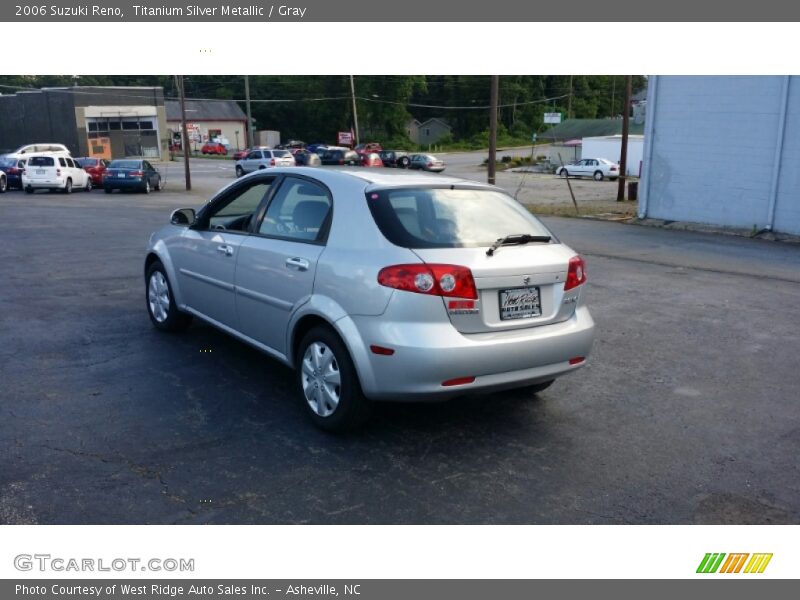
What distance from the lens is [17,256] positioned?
1238 centimetres

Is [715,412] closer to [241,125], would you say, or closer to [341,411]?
[341,411]

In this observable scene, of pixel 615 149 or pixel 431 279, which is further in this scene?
pixel 615 149

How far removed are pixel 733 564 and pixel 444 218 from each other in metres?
2.57

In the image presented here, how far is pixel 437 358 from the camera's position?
425 centimetres

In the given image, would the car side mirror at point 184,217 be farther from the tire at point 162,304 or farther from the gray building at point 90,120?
the gray building at point 90,120

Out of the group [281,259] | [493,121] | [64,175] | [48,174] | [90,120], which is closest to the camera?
[281,259]

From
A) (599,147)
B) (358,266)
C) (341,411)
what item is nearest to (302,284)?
(358,266)

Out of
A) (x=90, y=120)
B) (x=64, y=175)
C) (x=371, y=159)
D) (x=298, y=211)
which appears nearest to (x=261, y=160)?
(x=371, y=159)

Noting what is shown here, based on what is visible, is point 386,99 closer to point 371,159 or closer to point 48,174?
point 371,159

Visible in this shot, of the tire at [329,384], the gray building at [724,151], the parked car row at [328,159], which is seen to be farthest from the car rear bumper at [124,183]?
the tire at [329,384]

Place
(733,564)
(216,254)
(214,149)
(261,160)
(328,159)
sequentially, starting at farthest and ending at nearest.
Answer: (214,149) → (328,159) → (261,160) → (216,254) → (733,564)

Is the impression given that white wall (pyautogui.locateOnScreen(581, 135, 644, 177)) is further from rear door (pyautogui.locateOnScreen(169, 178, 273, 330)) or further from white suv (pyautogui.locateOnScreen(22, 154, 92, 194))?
rear door (pyautogui.locateOnScreen(169, 178, 273, 330))

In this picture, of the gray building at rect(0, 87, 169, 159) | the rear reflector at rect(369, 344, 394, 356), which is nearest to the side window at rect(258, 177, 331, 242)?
A: the rear reflector at rect(369, 344, 394, 356)

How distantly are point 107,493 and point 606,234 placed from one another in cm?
1447
